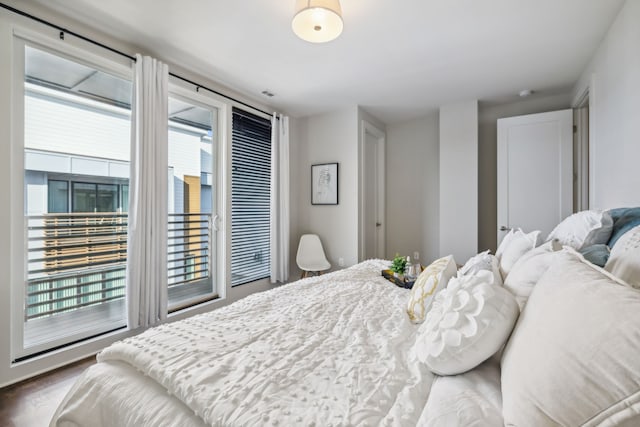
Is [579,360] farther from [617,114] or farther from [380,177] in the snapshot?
[380,177]

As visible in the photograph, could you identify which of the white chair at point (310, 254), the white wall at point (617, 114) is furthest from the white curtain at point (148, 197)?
the white wall at point (617, 114)

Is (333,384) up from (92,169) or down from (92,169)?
down

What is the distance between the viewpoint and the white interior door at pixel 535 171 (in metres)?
3.13

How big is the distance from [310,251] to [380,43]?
2.61 m

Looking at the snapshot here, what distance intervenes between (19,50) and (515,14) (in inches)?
133

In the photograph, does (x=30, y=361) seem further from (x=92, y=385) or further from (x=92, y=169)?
(x=92, y=385)

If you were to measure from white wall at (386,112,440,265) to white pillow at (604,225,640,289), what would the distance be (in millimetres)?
3374

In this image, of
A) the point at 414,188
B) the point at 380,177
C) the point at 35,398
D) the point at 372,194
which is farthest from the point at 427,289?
the point at 380,177

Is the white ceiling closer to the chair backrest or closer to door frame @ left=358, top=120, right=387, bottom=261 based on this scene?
door frame @ left=358, top=120, right=387, bottom=261

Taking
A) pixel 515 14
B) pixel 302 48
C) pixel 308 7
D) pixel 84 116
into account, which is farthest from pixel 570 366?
pixel 84 116

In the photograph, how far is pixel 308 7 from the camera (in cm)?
163

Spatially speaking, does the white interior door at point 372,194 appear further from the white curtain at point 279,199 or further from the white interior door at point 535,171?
the white interior door at point 535,171

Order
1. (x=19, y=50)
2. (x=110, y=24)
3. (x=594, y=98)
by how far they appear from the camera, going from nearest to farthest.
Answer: (x=19, y=50), (x=110, y=24), (x=594, y=98)

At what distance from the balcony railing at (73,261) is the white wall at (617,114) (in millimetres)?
3725
